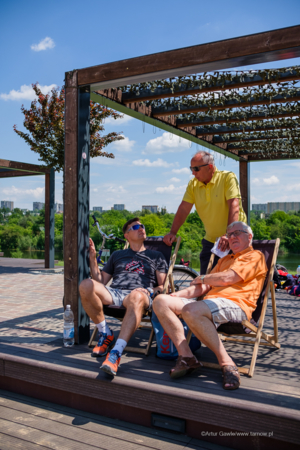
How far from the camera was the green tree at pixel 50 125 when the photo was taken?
9.20 meters

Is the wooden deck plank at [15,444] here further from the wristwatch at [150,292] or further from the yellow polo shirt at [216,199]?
the yellow polo shirt at [216,199]

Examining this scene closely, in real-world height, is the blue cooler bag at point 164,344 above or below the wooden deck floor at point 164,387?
above

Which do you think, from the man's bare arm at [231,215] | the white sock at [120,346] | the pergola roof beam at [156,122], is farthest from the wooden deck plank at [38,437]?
the pergola roof beam at [156,122]

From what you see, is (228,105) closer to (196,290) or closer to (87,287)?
(196,290)

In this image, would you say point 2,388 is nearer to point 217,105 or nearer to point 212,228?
point 212,228

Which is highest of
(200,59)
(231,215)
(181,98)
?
(181,98)

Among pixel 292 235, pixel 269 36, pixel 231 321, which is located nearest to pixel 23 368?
pixel 231 321

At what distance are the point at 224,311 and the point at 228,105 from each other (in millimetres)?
3425

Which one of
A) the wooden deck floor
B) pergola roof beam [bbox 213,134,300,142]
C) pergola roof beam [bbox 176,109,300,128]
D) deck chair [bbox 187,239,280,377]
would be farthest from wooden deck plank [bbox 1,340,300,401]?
pergola roof beam [bbox 213,134,300,142]

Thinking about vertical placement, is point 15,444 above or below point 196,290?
below

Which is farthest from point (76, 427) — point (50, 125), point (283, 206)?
point (283, 206)

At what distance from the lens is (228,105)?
515 cm

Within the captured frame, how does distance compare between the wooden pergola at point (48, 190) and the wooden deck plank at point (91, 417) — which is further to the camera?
the wooden pergola at point (48, 190)

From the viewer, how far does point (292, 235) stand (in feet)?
43.9
